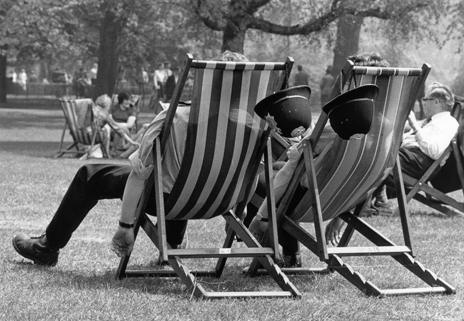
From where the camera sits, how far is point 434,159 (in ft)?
30.8

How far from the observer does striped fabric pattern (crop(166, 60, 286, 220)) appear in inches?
209

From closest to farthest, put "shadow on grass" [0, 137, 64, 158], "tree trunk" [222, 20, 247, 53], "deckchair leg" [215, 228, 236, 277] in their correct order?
"deckchair leg" [215, 228, 236, 277], "shadow on grass" [0, 137, 64, 158], "tree trunk" [222, 20, 247, 53]

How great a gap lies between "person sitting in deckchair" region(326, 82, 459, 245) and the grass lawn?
18.7 inches

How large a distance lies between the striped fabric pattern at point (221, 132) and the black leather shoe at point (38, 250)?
0.87 metres

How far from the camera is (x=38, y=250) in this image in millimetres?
6141

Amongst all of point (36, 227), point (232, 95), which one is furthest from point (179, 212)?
point (36, 227)

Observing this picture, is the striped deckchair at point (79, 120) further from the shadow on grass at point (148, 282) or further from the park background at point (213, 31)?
the shadow on grass at point (148, 282)

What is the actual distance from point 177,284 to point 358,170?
1120 millimetres

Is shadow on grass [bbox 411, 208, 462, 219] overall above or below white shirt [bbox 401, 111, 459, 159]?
below

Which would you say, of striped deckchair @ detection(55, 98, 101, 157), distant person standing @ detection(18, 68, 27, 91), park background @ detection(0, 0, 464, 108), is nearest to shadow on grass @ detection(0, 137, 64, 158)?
striped deckchair @ detection(55, 98, 101, 157)

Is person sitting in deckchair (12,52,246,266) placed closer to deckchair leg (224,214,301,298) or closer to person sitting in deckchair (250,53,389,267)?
deckchair leg (224,214,301,298)

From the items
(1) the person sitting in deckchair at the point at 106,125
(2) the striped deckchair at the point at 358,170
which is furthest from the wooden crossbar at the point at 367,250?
(1) the person sitting in deckchair at the point at 106,125

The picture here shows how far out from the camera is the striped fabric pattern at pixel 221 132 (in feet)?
17.4

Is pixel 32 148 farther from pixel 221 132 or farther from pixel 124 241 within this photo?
pixel 221 132
